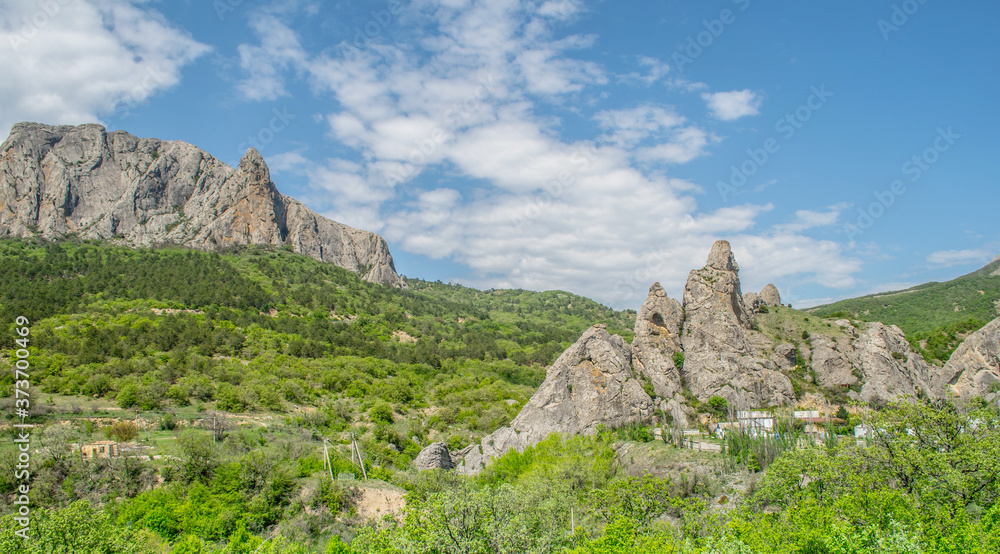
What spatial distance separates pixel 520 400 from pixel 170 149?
467 ft

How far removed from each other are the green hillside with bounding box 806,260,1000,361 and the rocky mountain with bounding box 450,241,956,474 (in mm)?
13773

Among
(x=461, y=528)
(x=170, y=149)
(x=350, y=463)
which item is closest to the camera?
(x=461, y=528)

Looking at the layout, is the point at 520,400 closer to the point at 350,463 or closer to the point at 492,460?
the point at 492,460

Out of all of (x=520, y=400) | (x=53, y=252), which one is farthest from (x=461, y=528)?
(x=53, y=252)

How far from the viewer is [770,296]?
73.3m

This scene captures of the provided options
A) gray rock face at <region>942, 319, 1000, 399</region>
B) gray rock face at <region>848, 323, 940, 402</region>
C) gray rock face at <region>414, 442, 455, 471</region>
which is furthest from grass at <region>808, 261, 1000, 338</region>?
gray rock face at <region>414, 442, 455, 471</region>

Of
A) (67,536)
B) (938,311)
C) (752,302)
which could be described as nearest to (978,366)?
(752,302)

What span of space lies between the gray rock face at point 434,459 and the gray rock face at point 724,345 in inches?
1115

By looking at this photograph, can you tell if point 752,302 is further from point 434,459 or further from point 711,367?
point 434,459

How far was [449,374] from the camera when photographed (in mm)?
81250

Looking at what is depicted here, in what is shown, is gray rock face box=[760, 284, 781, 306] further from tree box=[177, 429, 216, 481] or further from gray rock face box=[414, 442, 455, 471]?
tree box=[177, 429, 216, 481]

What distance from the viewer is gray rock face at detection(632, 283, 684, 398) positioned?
180 ft

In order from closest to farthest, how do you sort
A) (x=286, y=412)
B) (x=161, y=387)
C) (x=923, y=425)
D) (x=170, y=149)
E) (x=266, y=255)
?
1. (x=923, y=425)
2. (x=161, y=387)
3. (x=286, y=412)
4. (x=266, y=255)
5. (x=170, y=149)

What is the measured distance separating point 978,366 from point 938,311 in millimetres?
48752
